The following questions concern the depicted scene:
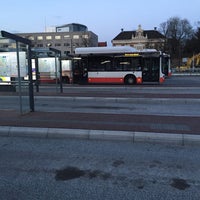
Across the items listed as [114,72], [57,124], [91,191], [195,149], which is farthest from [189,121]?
[114,72]

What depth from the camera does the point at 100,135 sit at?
6.76 meters

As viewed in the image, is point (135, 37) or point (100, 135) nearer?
point (100, 135)

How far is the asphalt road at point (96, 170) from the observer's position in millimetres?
4027

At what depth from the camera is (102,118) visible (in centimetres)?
862

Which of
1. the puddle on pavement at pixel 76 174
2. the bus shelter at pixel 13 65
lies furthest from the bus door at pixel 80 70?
the puddle on pavement at pixel 76 174

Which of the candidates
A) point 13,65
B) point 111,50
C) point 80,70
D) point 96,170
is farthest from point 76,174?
point 80,70

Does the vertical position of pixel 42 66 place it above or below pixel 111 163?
above

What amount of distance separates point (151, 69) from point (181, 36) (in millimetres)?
85289

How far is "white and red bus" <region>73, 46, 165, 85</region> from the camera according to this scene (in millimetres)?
22984

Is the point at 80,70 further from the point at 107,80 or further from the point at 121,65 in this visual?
the point at 121,65

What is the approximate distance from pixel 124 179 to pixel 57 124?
3.62m

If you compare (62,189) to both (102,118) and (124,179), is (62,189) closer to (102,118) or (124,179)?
(124,179)

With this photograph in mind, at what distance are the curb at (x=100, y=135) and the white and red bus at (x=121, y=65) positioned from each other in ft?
55.5

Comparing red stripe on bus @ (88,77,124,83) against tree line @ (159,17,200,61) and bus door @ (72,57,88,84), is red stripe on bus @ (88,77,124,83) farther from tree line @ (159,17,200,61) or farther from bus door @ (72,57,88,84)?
tree line @ (159,17,200,61)
